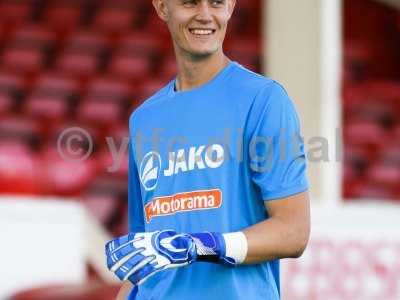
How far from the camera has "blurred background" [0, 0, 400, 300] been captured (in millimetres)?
6375

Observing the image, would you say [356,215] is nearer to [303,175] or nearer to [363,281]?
[363,281]

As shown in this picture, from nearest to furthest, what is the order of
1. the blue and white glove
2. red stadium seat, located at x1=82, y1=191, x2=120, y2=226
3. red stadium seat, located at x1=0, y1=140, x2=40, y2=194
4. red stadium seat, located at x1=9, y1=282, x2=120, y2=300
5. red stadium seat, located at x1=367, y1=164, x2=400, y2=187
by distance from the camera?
the blue and white glove < red stadium seat, located at x1=9, y1=282, x2=120, y2=300 < red stadium seat, located at x1=0, y1=140, x2=40, y2=194 < red stadium seat, located at x1=82, y1=191, x2=120, y2=226 < red stadium seat, located at x1=367, y1=164, x2=400, y2=187

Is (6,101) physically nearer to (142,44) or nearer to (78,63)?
(78,63)

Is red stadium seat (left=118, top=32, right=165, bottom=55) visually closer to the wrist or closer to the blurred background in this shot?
the blurred background

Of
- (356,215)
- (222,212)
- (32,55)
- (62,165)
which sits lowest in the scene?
(222,212)

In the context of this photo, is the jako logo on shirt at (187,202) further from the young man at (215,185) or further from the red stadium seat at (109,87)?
the red stadium seat at (109,87)

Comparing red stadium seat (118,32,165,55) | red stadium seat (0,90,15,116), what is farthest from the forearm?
red stadium seat (118,32,165,55)

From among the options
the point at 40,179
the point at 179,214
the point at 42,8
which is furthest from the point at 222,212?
the point at 42,8

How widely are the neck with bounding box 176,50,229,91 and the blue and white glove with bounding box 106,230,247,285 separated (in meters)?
0.42

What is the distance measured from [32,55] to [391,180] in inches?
130

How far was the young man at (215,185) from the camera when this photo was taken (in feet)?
8.54

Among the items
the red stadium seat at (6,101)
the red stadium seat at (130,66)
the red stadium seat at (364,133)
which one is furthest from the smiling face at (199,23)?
the red stadium seat at (130,66)

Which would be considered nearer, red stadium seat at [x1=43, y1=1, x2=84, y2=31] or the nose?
the nose

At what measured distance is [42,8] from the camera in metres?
11.6
